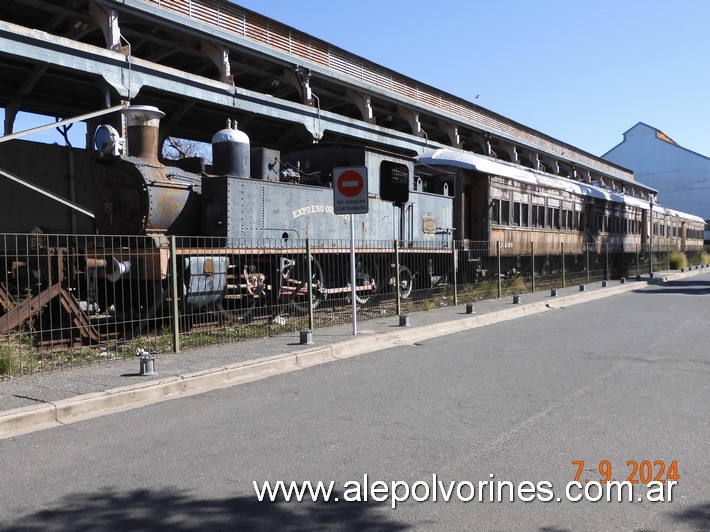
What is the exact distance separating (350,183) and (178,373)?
432 cm

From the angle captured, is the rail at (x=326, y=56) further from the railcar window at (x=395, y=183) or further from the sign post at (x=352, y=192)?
the sign post at (x=352, y=192)

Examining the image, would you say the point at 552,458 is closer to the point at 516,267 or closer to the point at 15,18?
the point at 516,267

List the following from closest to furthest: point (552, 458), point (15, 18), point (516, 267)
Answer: point (552, 458) < point (15, 18) < point (516, 267)

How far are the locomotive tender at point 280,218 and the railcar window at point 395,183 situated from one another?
0.08 ft

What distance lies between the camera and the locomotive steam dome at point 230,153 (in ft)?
32.3

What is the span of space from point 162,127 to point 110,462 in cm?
1732

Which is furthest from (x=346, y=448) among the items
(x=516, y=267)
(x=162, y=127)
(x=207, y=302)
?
(x=162, y=127)

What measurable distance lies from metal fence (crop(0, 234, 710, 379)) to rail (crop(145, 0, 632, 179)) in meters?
7.67

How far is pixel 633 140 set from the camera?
68438 millimetres

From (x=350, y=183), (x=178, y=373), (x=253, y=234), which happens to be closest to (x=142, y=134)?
(x=253, y=234)

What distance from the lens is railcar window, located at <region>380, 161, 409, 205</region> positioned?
513 inches

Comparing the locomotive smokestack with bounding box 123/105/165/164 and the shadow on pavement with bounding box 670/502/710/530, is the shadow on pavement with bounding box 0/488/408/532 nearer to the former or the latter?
the shadow on pavement with bounding box 670/502/710/530

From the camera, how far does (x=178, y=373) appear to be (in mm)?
6711

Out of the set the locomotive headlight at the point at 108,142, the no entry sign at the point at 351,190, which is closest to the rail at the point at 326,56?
the locomotive headlight at the point at 108,142
